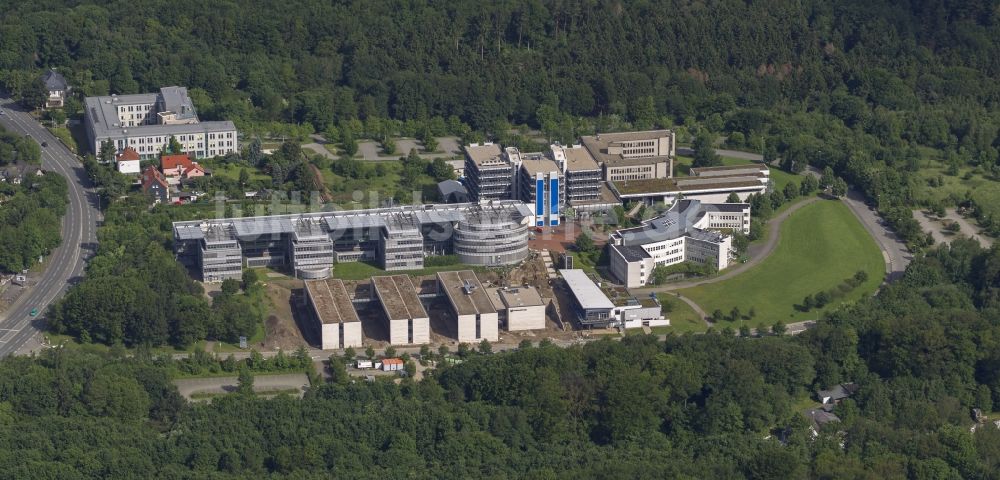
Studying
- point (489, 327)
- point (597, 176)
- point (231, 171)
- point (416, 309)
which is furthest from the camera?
point (231, 171)

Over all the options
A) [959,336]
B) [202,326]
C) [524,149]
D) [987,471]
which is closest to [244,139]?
[524,149]

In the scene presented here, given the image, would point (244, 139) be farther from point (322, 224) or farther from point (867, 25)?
point (867, 25)

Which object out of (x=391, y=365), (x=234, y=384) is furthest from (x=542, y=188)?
(x=234, y=384)

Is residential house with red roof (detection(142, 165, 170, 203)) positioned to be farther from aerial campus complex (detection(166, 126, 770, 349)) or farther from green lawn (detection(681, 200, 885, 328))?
green lawn (detection(681, 200, 885, 328))

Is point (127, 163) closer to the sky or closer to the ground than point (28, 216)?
closer to the sky

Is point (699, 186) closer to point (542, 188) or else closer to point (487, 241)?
point (542, 188)

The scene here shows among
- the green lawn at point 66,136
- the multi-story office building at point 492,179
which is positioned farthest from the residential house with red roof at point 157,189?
the multi-story office building at point 492,179
